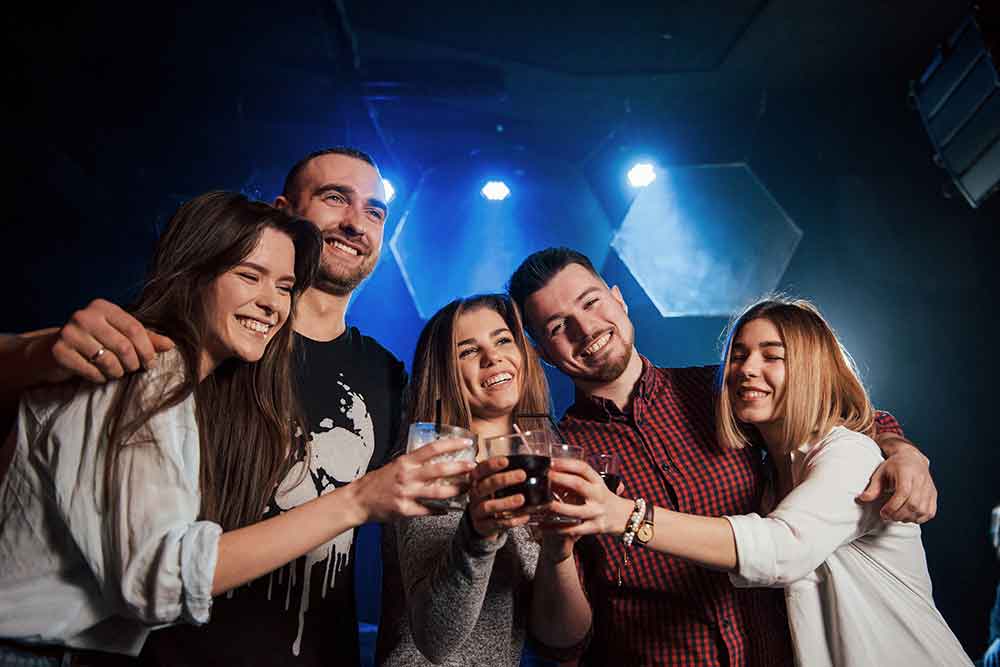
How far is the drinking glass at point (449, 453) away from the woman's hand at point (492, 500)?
0.03 m

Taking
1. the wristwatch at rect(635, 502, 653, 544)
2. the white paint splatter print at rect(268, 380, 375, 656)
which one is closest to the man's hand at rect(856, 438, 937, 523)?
the wristwatch at rect(635, 502, 653, 544)

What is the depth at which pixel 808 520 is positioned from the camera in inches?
54.4

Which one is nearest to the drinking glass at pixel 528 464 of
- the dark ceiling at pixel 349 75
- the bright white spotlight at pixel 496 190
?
the dark ceiling at pixel 349 75

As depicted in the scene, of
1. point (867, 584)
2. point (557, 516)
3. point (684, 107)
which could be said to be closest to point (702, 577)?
point (867, 584)

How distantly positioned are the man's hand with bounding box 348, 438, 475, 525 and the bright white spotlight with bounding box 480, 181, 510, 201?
12.7ft

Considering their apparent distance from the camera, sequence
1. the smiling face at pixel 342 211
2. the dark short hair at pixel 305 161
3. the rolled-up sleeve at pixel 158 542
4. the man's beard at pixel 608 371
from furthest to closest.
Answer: the dark short hair at pixel 305 161
the smiling face at pixel 342 211
the man's beard at pixel 608 371
the rolled-up sleeve at pixel 158 542

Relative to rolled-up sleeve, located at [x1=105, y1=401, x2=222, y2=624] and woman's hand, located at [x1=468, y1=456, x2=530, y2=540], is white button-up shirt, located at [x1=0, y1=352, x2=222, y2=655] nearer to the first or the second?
rolled-up sleeve, located at [x1=105, y1=401, x2=222, y2=624]

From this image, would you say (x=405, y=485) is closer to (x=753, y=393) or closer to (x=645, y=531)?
(x=645, y=531)

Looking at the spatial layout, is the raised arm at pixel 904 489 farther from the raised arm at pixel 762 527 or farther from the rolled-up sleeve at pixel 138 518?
the rolled-up sleeve at pixel 138 518

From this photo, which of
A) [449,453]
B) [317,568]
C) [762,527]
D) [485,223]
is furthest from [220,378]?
[485,223]

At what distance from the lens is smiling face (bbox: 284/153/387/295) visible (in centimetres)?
219

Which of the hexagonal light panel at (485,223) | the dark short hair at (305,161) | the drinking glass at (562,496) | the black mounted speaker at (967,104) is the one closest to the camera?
the drinking glass at (562,496)

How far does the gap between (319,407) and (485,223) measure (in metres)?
3.19

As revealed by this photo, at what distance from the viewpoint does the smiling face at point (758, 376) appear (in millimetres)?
1771
